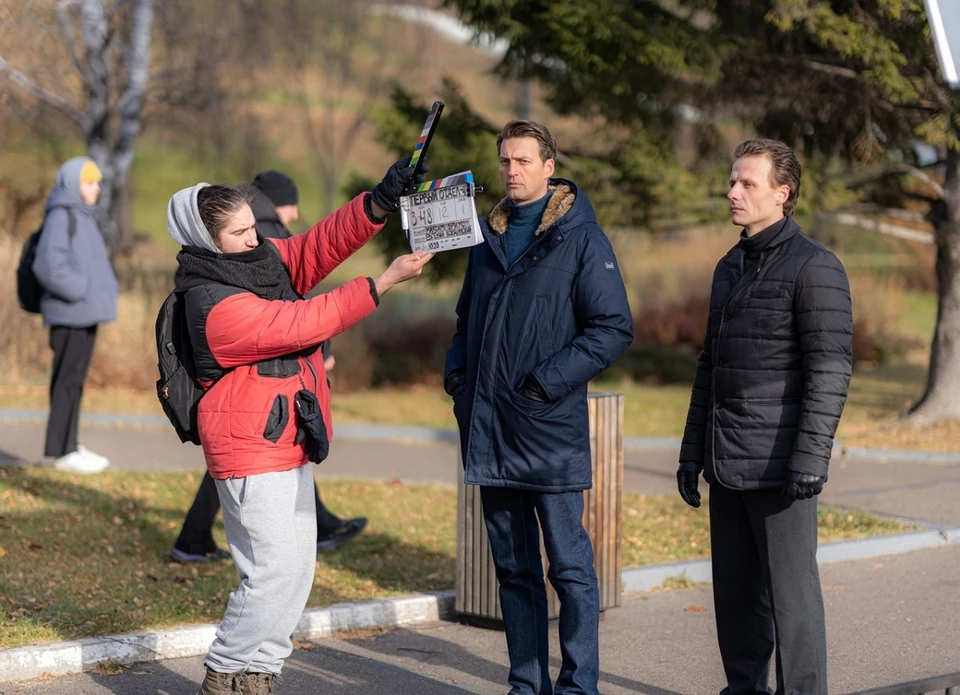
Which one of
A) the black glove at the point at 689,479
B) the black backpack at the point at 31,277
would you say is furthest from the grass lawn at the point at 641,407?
the black glove at the point at 689,479

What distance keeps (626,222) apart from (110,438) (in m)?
5.68

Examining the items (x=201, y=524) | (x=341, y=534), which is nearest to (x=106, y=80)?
(x=341, y=534)

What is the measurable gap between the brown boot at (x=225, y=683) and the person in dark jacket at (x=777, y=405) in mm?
1774

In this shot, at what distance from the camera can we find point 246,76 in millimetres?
23031

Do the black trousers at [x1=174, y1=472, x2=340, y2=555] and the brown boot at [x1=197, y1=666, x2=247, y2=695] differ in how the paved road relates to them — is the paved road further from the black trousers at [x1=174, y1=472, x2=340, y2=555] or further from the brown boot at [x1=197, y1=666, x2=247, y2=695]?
the black trousers at [x1=174, y1=472, x2=340, y2=555]

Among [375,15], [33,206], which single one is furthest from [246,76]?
[375,15]

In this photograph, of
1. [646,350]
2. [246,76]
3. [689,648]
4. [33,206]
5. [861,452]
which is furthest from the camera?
[246,76]

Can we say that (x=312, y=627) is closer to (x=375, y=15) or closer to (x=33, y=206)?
(x=33, y=206)

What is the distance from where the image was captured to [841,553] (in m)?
7.62

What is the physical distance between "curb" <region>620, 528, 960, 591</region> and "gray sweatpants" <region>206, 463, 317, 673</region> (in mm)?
2871

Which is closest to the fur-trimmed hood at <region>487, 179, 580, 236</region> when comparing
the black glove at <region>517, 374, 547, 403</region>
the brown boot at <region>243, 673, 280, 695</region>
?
the black glove at <region>517, 374, 547, 403</region>

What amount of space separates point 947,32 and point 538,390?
178 centimetres

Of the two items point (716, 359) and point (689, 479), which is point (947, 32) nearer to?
point (716, 359)

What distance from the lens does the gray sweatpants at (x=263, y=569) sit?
Answer: 4.45 meters
